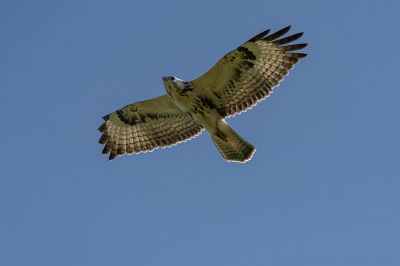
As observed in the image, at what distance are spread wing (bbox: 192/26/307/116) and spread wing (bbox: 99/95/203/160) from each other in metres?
1.00

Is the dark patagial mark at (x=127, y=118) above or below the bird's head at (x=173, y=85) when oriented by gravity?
above

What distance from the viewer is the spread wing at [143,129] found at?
15922 millimetres

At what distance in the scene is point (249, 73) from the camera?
15.1 meters

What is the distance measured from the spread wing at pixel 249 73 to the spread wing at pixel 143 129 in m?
1.00

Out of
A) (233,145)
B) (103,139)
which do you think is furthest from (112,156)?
(233,145)

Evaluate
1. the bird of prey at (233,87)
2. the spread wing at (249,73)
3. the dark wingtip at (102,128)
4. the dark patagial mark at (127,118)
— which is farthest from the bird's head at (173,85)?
the dark wingtip at (102,128)

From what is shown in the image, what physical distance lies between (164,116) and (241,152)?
73.7 inches

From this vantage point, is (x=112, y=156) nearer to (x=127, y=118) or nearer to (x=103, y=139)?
(x=103, y=139)

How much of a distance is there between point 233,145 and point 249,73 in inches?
51.0

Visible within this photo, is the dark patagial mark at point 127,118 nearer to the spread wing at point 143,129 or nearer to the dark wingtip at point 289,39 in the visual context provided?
the spread wing at point 143,129

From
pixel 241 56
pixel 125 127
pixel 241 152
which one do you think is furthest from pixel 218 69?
pixel 125 127

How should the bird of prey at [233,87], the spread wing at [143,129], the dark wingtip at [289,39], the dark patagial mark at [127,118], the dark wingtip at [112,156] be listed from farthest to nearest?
the dark wingtip at [112,156], the dark patagial mark at [127,118], the spread wing at [143,129], the bird of prey at [233,87], the dark wingtip at [289,39]

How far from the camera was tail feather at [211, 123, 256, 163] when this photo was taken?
14.8 m

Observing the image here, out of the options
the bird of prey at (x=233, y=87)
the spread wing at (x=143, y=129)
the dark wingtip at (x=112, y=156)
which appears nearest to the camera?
the bird of prey at (x=233, y=87)
